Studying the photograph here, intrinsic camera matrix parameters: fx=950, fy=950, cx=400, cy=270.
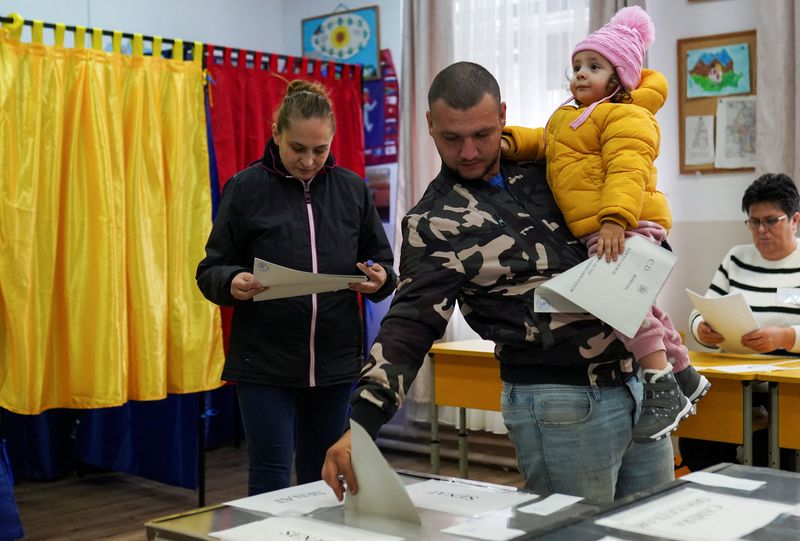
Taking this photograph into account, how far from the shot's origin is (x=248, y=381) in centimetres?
243

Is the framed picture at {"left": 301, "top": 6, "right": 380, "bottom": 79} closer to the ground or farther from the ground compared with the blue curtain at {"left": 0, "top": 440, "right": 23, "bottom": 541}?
farther from the ground

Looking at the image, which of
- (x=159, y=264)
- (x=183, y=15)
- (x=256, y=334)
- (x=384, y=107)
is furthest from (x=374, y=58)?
(x=256, y=334)

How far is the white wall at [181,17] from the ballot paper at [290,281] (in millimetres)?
2905

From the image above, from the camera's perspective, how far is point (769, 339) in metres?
3.37

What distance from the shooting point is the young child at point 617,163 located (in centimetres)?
173

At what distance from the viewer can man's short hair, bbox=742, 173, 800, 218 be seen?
349 cm

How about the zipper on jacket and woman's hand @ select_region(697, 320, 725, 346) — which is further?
woman's hand @ select_region(697, 320, 725, 346)

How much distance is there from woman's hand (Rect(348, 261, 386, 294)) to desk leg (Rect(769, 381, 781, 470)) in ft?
4.38

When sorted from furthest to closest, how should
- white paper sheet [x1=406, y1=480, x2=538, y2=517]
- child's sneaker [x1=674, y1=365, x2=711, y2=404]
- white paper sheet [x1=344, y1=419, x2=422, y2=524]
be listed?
child's sneaker [x1=674, y1=365, x2=711, y2=404]
white paper sheet [x1=406, y1=480, x2=538, y2=517]
white paper sheet [x1=344, y1=419, x2=422, y2=524]

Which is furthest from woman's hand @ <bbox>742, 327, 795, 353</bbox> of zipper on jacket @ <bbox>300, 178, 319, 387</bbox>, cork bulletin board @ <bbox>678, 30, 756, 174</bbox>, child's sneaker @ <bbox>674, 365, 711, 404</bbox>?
zipper on jacket @ <bbox>300, 178, 319, 387</bbox>

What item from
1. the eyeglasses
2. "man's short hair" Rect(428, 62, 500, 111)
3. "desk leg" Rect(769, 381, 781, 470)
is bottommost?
"desk leg" Rect(769, 381, 781, 470)

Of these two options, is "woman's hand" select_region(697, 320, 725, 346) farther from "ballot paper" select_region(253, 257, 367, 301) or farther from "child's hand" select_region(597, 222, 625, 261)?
"child's hand" select_region(597, 222, 625, 261)

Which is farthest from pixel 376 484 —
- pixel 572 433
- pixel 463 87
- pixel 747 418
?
pixel 747 418

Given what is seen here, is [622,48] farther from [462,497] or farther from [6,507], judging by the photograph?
[6,507]
